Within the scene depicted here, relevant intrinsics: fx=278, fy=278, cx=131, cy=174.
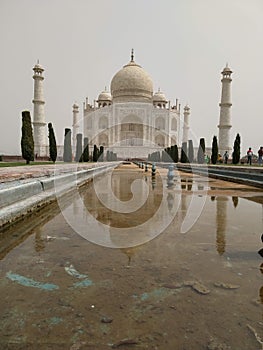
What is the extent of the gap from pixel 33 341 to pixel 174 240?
1.31 metres

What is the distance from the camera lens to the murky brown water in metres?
0.91

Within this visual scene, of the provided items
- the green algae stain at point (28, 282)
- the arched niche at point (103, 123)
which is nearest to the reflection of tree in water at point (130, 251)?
the green algae stain at point (28, 282)

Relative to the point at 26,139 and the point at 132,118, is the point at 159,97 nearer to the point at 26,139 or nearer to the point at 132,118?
the point at 132,118

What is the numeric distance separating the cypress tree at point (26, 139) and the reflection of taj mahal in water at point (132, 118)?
27.6 m

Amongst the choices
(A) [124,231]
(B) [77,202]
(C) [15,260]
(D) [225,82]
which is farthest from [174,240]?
(D) [225,82]

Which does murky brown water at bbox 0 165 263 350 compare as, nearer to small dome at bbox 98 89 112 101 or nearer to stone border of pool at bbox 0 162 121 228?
stone border of pool at bbox 0 162 121 228

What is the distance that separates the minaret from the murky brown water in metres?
29.5

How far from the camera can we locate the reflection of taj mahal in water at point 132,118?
41.1 m

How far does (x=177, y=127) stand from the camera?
149ft

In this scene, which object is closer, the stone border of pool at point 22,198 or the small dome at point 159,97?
the stone border of pool at point 22,198

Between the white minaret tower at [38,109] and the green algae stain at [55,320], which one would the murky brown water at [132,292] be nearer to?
the green algae stain at [55,320]

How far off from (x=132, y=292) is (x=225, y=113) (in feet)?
101

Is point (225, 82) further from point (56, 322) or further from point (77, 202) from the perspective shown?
point (56, 322)

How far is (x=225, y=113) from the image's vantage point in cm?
2944
